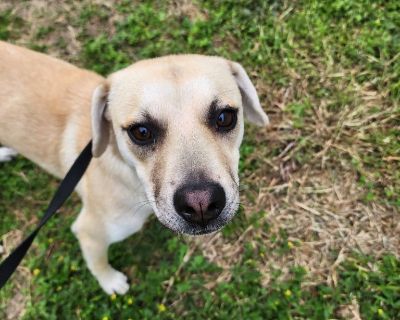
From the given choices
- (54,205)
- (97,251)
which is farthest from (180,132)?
(97,251)

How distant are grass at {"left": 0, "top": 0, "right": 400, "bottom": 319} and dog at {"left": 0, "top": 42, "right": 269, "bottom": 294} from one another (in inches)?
27.1

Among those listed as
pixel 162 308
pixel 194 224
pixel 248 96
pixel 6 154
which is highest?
pixel 248 96

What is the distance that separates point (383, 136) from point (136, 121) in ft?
10.2

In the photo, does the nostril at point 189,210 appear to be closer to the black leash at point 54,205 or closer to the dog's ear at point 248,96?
the black leash at point 54,205

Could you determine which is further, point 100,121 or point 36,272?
point 36,272

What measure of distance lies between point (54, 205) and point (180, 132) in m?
1.05

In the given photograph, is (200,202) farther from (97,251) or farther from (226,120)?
(97,251)

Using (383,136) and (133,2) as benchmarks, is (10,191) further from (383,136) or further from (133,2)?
(383,136)

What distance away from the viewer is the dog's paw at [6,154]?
15.5 feet

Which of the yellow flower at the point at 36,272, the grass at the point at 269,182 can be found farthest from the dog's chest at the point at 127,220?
the yellow flower at the point at 36,272

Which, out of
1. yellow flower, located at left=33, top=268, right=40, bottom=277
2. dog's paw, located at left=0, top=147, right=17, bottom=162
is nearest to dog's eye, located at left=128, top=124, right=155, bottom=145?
yellow flower, located at left=33, top=268, right=40, bottom=277

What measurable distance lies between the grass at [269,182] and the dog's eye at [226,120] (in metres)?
1.79

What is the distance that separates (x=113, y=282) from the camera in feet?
13.3

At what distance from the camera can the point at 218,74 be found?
2.85m
